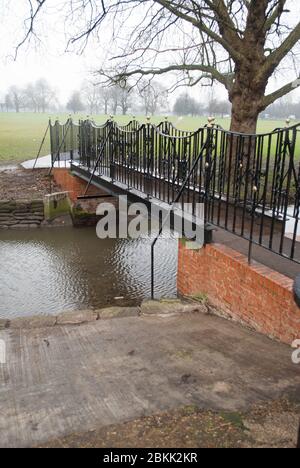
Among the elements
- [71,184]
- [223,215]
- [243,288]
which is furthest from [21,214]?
[243,288]

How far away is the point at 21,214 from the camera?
12.9m

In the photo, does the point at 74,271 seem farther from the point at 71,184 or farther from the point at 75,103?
the point at 75,103

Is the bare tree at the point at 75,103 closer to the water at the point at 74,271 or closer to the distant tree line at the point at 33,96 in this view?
the distant tree line at the point at 33,96

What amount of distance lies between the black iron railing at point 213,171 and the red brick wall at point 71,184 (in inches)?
35.4

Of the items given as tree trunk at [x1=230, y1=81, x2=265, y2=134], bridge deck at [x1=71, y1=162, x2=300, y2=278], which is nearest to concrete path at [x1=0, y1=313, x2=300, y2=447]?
bridge deck at [x1=71, y1=162, x2=300, y2=278]

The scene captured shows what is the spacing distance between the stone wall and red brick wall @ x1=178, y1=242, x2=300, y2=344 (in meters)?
7.73

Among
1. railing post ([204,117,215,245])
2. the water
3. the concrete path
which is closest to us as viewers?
the concrete path

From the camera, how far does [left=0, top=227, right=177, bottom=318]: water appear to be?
7.48 m

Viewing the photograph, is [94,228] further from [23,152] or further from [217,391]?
[23,152]

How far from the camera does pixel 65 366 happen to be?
3936mm

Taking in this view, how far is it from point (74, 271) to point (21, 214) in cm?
475

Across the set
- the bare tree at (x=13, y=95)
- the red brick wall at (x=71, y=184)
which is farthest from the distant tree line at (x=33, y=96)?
the red brick wall at (x=71, y=184)

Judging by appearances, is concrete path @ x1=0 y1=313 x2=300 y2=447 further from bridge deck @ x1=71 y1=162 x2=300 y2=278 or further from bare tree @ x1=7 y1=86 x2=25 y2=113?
bare tree @ x1=7 y1=86 x2=25 y2=113

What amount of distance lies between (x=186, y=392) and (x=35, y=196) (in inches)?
451
